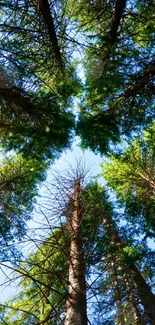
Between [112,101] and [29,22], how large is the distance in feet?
9.80

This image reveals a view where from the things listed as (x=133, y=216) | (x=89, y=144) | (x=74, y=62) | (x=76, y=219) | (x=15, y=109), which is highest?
(x=74, y=62)

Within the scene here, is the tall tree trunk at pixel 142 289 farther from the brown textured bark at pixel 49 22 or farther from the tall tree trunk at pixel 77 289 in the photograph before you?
the brown textured bark at pixel 49 22

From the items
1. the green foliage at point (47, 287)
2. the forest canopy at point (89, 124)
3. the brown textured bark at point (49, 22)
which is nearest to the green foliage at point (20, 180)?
the forest canopy at point (89, 124)

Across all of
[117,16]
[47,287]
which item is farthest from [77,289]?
[117,16]

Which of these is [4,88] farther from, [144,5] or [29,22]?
[144,5]

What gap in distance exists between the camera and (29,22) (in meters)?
6.23

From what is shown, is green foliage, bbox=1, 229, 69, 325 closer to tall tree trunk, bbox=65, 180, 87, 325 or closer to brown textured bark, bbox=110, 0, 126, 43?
tall tree trunk, bbox=65, 180, 87, 325

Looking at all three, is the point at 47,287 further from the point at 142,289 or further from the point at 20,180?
the point at 20,180

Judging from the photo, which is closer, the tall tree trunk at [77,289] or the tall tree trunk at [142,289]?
the tall tree trunk at [77,289]

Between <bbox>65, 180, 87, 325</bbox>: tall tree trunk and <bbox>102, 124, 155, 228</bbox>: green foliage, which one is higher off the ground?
<bbox>102, 124, 155, 228</bbox>: green foliage

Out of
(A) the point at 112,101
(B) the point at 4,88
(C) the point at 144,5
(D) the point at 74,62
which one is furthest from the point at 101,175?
(C) the point at 144,5

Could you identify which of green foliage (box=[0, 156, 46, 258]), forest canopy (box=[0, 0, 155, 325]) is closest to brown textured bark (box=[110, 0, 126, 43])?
forest canopy (box=[0, 0, 155, 325])

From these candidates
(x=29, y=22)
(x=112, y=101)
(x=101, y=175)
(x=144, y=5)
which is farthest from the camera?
(x=101, y=175)

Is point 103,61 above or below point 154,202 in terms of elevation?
above
